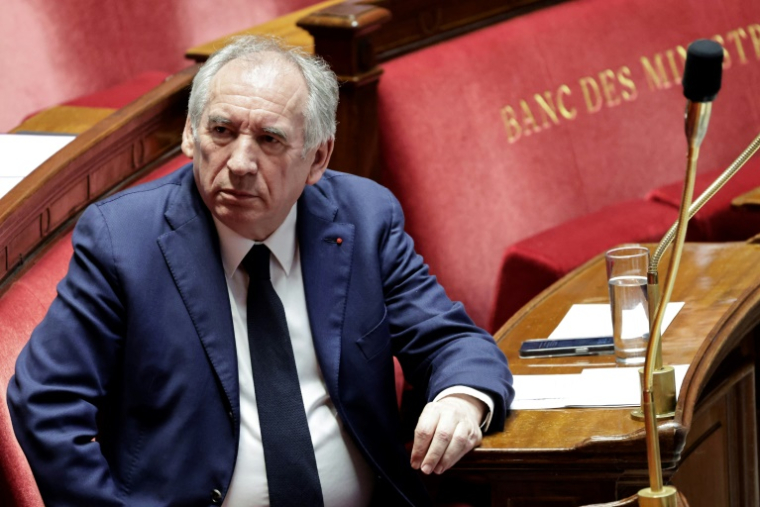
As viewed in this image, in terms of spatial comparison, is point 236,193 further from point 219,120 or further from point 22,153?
point 22,153

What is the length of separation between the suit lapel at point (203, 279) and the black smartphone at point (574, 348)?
496mm

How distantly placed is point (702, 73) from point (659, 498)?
1.31 feet

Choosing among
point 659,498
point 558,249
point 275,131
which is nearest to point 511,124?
point 558,249

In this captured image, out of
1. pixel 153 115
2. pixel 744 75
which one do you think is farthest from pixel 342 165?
pixel 744 75

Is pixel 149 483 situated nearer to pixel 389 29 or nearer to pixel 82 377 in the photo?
pixel 82 377

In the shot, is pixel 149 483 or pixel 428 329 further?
pixel 428 329

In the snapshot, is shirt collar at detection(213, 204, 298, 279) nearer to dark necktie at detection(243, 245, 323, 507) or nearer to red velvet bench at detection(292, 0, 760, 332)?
dark necktie at detection(243, 245, 323, 507)

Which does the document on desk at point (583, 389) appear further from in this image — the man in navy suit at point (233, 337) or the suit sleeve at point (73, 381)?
the suit sleeve at point (73, 381)

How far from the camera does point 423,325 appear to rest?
1733mm

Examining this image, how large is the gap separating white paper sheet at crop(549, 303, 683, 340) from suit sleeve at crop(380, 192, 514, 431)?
0.23 metres

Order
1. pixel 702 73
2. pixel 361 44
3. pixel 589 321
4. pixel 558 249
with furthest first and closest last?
1. pixel 558 249
2. pixel 361 44
3. pixel 589 321
4. pixel 702 73

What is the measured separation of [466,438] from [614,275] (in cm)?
49

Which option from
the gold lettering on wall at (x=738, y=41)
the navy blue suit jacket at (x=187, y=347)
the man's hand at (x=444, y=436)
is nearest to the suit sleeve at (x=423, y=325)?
the navy blue suit jacket at (x=187, y=347)

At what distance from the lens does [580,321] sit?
1985 mm
